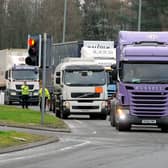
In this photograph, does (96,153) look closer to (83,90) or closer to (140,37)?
(140,37)

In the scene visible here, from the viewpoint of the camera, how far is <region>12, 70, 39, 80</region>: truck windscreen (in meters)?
52.0

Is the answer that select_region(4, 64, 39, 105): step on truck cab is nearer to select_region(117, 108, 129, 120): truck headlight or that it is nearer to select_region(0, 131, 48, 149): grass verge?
select_region(117, 108, 129, 120): truck headlight

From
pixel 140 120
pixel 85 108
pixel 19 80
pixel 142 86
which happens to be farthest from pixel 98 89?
pixel 19 80

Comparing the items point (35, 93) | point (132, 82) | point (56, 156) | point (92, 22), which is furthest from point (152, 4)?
point (56, 156)

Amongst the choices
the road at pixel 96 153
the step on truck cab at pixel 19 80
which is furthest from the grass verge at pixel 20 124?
the step on truck cab at pixel 19 80

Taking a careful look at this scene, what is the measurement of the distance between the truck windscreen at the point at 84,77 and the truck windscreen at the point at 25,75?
1747cm

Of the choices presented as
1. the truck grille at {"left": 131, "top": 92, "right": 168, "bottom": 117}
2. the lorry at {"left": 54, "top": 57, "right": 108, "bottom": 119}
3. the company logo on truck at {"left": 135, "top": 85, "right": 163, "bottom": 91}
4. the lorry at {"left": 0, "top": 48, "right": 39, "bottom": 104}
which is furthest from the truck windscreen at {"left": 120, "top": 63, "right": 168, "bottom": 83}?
the lorry at {"left": 0, "top": 48, "right": 39, "bottom": 104}

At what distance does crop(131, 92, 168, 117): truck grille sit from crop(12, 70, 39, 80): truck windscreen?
89.2 ft

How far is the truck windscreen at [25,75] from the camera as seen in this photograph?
52000mm

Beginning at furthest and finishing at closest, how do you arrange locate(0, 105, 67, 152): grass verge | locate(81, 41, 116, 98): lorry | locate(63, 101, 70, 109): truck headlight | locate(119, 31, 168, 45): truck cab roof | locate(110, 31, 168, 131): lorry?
locate(81, 41, 116, 98): lorry → locate(63, 101, 70, 109): truck headlight → locate(119, 31, 168, 45): truck cab roof → locate(110, 31, 168, 131): lorry → locate(0, 105, 67, 152): grass verge

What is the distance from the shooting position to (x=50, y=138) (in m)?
21.3

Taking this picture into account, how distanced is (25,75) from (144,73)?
90.9ft

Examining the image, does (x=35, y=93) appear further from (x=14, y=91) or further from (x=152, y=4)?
(x=152, y=4)

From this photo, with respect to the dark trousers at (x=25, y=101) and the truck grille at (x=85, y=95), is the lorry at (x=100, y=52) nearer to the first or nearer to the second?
the dark trousers at (x=25, y=101)
